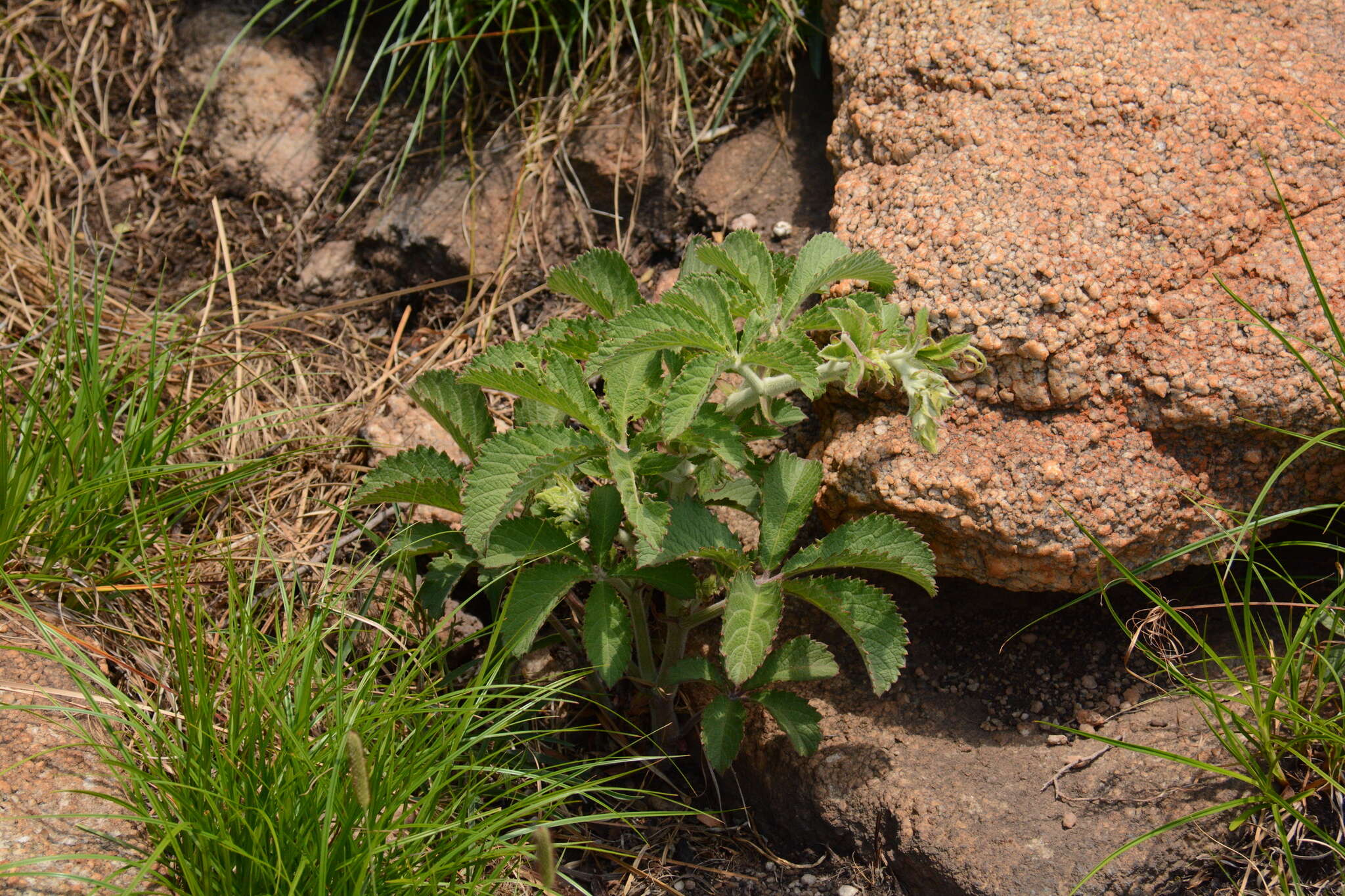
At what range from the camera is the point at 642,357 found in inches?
70.5

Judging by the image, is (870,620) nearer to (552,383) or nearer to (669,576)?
(669,576)

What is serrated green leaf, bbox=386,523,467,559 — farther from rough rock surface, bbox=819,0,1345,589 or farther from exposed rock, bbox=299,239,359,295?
exposed rock, bbox=299,239,359,295

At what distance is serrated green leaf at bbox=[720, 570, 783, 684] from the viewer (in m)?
1.70

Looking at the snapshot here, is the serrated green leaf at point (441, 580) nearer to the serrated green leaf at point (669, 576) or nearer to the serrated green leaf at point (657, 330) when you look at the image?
the serrated green leaf at point (669, 576)

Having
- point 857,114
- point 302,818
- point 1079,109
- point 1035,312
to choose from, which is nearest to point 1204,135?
point 1079,109

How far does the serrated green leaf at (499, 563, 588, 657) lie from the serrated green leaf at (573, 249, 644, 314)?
1.67 ft

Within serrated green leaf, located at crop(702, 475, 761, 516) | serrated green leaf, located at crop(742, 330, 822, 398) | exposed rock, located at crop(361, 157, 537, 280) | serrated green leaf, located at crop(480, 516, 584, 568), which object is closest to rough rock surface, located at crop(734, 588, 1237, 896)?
serrated green leaf, located at crop(702, 475, 761, 516)

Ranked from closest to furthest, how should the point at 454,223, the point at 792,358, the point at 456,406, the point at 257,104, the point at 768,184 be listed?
1. the point at 792,358
2. the point at 456,406
3. the point at 768,184
4. the point at 454,223
5. the point at 257,104

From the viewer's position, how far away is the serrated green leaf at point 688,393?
5.31 feet

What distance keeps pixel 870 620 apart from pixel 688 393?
20.3 inches

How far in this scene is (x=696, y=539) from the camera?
1.75 m

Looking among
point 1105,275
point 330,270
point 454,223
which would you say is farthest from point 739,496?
point 330,270

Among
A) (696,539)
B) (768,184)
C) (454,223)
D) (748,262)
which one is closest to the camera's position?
(696,539)

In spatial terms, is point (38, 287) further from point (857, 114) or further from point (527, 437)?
point (857, 114)
